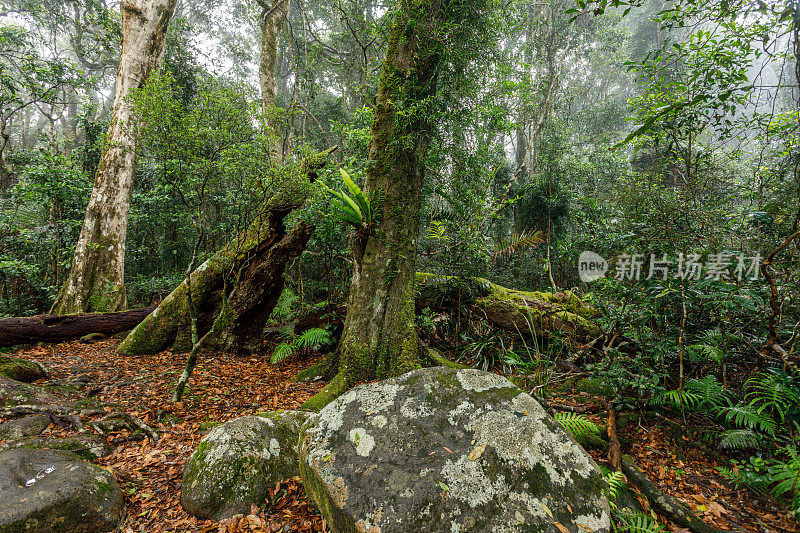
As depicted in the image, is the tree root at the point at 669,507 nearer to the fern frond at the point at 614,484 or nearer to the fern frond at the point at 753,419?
the fern frond at the point at 614,484

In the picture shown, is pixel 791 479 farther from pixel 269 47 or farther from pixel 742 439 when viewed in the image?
pixel 269 47

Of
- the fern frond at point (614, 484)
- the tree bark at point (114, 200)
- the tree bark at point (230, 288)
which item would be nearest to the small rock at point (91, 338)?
the tree bark at point (114, 200)

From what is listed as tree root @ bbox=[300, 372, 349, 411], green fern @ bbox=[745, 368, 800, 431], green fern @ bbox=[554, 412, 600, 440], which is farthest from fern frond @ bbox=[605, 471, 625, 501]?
tree root @ bbox=[300, 372, 349, 411]

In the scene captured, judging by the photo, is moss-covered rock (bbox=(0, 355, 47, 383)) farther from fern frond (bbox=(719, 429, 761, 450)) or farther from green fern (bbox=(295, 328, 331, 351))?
A: fern frond (bbox=(719, 429, 761, 450))

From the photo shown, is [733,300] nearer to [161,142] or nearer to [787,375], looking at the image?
[787,375]

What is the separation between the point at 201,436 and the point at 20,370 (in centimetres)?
258

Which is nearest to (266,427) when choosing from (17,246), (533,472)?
(533,472)

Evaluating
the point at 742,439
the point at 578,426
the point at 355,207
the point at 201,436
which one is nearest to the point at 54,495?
the point at 201,436

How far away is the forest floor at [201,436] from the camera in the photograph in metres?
2.14

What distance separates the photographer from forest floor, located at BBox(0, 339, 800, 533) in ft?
7.02

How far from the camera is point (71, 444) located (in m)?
2.60

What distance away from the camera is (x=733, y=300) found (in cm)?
304

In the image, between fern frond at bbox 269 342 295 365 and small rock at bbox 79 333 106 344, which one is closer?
fern frond at bbox 269 342 295 365

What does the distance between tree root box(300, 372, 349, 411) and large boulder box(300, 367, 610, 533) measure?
61.6 inches
